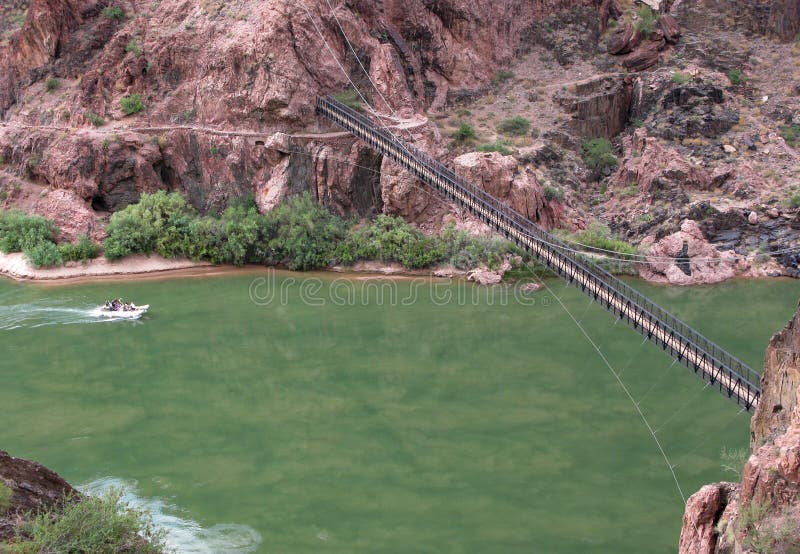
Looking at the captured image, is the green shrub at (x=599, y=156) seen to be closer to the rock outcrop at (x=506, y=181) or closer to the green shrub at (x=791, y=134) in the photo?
the rock outcrop at (x=506, y=181)

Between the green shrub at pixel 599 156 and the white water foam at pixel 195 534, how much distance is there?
98.0 ft

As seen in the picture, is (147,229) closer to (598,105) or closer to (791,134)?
(598,105)

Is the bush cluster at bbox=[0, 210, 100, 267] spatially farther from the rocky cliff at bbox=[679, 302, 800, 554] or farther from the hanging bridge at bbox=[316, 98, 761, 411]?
the rocky cliff at bbox=[679, 302, 800, 554]

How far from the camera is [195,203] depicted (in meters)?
39.4

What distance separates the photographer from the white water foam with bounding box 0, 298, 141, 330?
97.1 feet

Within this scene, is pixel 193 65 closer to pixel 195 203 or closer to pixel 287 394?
pixel 195 203

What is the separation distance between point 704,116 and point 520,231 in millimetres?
17288

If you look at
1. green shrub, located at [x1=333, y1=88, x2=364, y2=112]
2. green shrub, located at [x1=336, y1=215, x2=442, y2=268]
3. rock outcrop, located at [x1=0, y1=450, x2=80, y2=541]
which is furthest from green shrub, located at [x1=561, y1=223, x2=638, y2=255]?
rock outcrop, located at [x1=0, y1=450, x2=80, y2=541]

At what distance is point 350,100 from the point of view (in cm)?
3872

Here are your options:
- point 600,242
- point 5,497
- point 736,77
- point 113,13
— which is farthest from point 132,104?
point 736,77

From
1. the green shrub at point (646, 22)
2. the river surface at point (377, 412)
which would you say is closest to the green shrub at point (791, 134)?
the river surface at point (377, 412)

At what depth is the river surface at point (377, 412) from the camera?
17.1 m

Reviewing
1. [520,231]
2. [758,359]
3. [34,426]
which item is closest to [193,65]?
[520,231]

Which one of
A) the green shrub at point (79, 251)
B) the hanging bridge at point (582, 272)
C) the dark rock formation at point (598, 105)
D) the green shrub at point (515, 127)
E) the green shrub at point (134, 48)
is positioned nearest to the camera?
the hanging bridge at point (582, 272)
